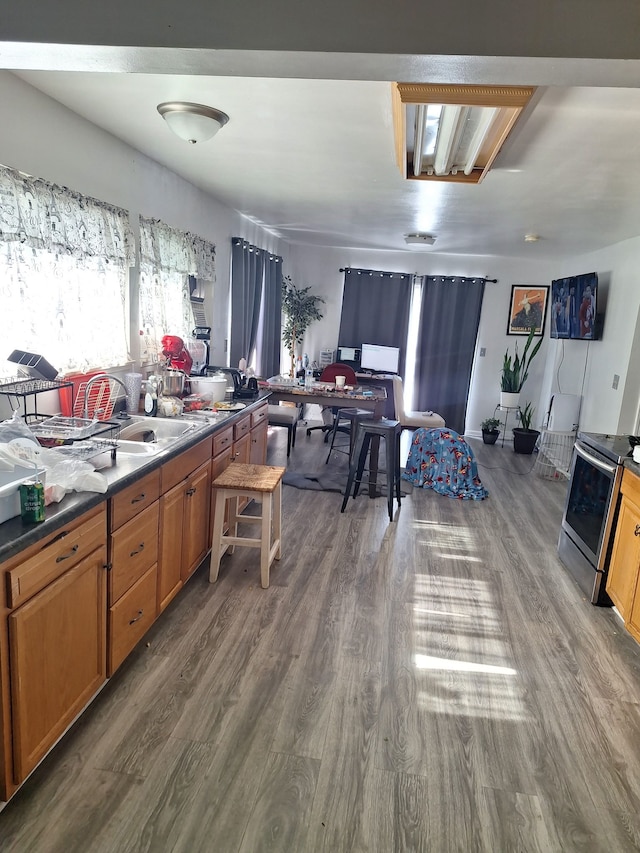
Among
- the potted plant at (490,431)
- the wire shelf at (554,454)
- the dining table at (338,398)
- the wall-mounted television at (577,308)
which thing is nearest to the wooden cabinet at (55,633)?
the dining table at (338,398)

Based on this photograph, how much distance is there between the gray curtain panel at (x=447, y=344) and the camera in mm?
7312

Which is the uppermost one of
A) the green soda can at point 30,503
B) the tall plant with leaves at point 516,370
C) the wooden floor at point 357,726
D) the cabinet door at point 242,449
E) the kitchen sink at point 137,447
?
the tall plant with leaves at point 516,370

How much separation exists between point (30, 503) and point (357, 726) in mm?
1370

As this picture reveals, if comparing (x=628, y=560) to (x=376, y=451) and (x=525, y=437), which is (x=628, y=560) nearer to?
(x=376, y=451)

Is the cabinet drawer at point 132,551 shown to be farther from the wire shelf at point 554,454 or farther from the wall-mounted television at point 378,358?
the wall-mounted television at point 378,358

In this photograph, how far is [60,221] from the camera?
261 centimetres

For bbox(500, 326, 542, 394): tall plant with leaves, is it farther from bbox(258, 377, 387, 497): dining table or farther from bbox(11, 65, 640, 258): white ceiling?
bbox(258, 377, 387, 497): dining table

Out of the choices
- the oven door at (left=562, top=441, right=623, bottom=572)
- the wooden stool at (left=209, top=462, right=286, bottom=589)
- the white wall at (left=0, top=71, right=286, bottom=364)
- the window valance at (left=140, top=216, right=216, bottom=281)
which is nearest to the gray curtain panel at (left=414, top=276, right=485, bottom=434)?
the white wall at (left=0, top=71, right=286, bottom=364)

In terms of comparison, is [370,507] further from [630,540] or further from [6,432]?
[6,432]

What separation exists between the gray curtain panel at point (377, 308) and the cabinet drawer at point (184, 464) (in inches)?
193

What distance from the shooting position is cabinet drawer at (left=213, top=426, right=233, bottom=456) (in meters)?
3.06

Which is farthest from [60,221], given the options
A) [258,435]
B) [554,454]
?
[554,454]

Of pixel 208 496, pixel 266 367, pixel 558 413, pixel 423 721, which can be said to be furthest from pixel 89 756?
pixel 558 413

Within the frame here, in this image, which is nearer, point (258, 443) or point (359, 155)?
point (359, 155)
